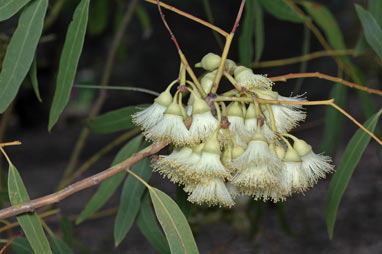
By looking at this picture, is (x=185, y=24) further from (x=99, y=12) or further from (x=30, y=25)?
(x=30, y=25)

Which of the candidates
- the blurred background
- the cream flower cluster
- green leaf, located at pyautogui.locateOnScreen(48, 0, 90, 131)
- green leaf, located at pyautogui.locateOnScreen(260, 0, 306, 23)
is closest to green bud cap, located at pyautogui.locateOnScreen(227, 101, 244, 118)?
the cream flower cluster

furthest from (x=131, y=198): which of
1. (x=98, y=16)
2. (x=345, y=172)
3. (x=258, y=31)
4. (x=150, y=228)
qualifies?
(x=98, y=16)

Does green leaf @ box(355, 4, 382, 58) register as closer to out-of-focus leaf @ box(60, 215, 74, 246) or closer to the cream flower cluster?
the cream flower cluster

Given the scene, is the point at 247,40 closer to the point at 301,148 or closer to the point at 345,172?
the point at 345,172

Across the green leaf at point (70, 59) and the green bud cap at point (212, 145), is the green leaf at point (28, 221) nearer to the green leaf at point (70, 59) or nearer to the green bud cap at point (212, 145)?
the green leaf at point (70, 59)

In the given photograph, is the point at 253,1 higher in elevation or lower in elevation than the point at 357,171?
higher

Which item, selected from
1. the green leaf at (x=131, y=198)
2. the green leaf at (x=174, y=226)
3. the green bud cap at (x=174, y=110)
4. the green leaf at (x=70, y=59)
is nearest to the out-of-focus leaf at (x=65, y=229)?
the green leaf at (x=131, y=198)

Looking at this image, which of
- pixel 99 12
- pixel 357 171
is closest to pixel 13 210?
pixel 99 12
